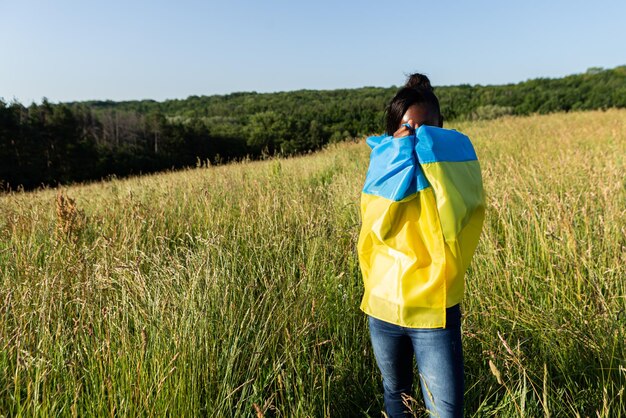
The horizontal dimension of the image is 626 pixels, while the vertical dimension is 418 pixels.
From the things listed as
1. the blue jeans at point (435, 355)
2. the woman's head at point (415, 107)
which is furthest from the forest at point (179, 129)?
the blue jeans at point (435, 355)

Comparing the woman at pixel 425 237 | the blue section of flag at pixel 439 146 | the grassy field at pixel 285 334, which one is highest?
the blue section of flag at pixel 439 146

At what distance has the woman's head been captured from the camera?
131cm

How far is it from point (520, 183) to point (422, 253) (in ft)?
10.2

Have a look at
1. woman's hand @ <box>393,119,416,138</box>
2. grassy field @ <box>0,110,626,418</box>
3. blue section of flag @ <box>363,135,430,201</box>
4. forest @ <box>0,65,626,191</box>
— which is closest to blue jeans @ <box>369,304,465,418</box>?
grassy field @ <box>0,110,626,418</box>

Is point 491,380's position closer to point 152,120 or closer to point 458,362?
point 458,362

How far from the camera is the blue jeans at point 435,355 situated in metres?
1.19

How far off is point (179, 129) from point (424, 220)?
38558 millimetres

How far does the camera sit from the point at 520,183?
145 inches

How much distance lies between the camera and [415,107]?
4.32 ft

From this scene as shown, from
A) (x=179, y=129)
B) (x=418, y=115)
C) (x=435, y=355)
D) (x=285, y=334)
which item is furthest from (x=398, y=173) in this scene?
(x=179, y=129)

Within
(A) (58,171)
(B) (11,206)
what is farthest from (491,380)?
(A) (58,171)

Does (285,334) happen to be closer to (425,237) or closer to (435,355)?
(435,355)

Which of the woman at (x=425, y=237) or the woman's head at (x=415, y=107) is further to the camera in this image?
the woman's head at (x=415, y=107)

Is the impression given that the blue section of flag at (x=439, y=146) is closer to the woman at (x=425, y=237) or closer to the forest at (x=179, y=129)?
the woman at (x=425, y=237)
